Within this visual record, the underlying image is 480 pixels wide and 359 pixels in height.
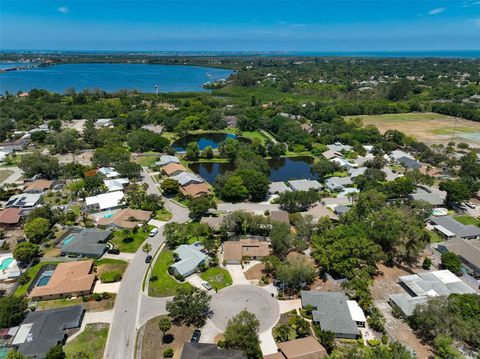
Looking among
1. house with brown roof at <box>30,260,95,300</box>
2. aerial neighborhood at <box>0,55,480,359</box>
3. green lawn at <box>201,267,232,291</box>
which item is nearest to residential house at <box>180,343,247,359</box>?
aerial neighborhood at <box>0,55,480,359</box>

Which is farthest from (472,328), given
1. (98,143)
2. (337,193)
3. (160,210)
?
(98,143)

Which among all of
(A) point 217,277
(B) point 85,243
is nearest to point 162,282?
(A) point 217,277

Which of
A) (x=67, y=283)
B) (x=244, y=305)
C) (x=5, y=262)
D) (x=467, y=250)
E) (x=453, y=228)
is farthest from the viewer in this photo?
(x=453, y=228)

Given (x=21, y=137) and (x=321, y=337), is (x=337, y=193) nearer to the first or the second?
(x=321, y=337)

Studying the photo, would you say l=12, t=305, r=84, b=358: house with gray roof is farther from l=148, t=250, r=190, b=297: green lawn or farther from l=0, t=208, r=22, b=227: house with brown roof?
l=0, t=208, r=22, b=227: house with brown roof

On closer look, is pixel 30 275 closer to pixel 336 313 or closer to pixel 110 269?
pixel 110 269

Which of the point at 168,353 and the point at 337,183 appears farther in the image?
the point at 337,183
